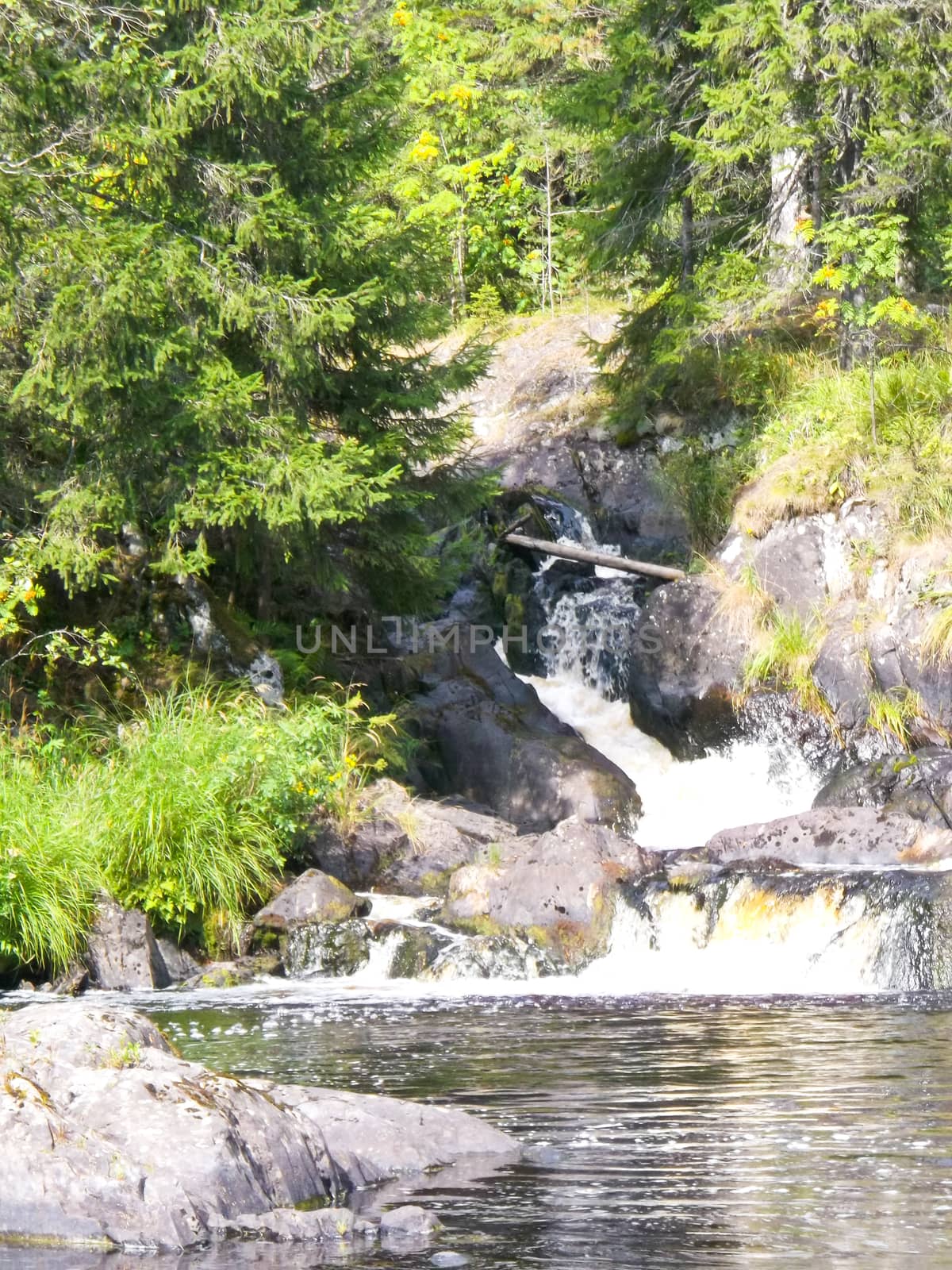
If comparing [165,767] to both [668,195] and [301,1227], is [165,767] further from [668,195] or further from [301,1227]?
[668,195]

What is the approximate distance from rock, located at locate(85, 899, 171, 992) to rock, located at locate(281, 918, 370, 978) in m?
0.97

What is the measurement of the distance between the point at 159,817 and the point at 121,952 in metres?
1.06

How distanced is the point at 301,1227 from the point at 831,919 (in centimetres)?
653

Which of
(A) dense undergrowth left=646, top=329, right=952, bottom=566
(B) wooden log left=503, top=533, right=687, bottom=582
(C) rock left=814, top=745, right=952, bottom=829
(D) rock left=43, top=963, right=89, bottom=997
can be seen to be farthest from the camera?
(B) wooden log left=503, top=533, right=687, bottom=582

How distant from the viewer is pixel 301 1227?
15.3ft

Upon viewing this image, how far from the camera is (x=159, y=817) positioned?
1091 cm

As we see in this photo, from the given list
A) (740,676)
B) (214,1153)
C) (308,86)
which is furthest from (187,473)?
(214,1153)

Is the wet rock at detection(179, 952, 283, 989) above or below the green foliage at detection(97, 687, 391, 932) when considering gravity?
below

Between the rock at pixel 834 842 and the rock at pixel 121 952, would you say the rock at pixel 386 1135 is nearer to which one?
the rock at pixel 121 952

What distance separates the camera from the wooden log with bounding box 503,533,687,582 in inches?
677

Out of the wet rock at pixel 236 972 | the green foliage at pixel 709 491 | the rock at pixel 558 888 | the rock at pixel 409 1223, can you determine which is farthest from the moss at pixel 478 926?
the green foliage at pixel 709 491

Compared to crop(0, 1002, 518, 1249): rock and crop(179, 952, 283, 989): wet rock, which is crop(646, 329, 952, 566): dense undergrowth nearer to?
crop(179, 952, 283, 989): wet rock

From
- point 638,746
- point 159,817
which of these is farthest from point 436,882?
point 638,746

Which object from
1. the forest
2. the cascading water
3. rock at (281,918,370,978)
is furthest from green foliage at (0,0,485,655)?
the cascading water
